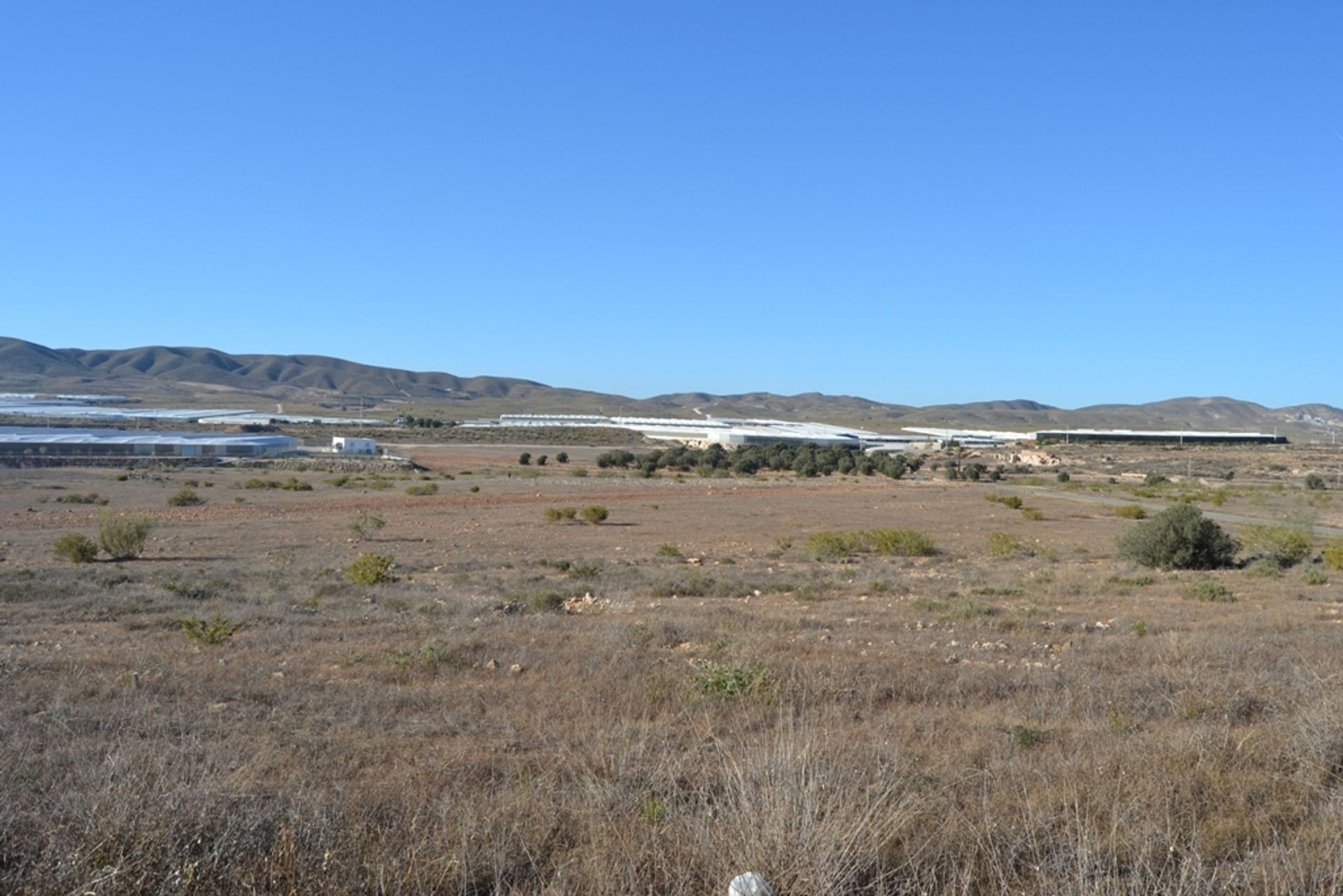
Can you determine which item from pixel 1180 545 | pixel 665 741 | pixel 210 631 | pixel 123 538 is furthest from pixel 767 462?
pixel 665 741

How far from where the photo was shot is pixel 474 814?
5.32 m

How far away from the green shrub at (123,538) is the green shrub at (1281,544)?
30851 millimetres

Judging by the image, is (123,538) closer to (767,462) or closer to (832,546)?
(832,546)

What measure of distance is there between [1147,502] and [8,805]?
5982cm

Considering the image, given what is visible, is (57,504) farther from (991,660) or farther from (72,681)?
(991,660)

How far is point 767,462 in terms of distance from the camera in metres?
99.1

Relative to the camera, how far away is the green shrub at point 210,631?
12.5 m

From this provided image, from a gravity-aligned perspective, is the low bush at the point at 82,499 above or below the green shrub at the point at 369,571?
below

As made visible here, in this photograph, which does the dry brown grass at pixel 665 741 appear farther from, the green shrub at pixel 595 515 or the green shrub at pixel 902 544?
the green shrub at pixel 595 515

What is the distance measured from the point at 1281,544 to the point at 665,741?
98.2 feet

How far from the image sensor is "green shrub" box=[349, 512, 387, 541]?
36188 millimetres

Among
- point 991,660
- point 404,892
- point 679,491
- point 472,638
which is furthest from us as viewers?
point 679,491

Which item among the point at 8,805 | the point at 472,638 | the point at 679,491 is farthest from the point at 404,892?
the point at 679,491

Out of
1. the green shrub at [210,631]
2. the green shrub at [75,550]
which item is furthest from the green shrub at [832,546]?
the green shrub at [75,550]
